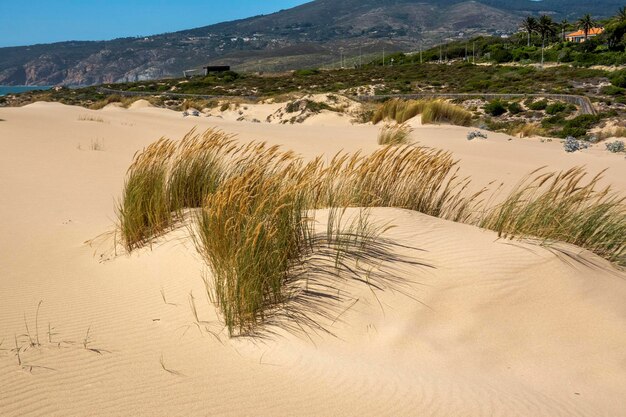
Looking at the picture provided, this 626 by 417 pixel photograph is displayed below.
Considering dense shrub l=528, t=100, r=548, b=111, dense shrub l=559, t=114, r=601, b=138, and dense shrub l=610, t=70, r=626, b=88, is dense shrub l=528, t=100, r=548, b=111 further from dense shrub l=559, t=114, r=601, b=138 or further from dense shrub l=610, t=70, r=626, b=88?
dense shrub l=610, t=70, r=626, b=88

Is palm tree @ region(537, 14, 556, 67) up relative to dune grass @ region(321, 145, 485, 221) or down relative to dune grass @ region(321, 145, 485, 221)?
up

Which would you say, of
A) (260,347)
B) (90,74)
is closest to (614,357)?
(260,347)

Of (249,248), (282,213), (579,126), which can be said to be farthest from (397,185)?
(579,126)

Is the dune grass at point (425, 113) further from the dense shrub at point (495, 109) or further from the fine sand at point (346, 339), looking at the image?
the fine sand at point (346, 339)

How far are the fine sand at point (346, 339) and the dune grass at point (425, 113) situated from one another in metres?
15.1

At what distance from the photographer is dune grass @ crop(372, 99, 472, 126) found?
1979cm

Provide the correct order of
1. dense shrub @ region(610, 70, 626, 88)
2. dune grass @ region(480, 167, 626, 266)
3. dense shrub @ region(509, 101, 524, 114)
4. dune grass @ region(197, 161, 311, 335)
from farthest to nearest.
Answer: dense shrub @ region(610, 70, 626, 88), dense shrub @ region(509, 101, 524, 114), dune grass @ region(480, 167, 626, 266), dune grass @ region(197, 161, 311, 335)

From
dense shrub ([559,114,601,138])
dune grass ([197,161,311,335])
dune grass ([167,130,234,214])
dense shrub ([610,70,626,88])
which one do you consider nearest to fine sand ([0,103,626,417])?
dune grass ([197,161,311,335])

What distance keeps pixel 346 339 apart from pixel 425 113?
16.8 meters

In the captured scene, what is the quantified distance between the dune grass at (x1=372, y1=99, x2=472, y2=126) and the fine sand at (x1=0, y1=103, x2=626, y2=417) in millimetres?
15114

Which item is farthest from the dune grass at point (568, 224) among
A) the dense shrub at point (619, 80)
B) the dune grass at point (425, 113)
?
the dense shrub at point (619, 80)

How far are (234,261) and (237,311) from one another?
31 centimetres

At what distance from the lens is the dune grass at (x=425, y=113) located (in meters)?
19.8

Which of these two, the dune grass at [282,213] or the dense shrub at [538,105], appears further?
the dense shrub at [538,105]
